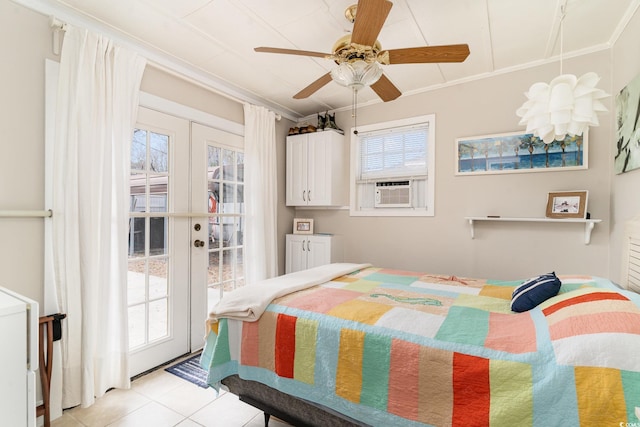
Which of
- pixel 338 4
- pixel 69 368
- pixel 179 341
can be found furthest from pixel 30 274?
pixel 338 4

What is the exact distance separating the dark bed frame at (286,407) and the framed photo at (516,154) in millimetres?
2469

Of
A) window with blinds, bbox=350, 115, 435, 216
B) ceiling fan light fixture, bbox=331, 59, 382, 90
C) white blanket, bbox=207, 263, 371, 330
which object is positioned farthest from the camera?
window with blinds, bbox=350, 115, 435, 216

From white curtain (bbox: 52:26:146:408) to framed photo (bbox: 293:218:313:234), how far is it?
2.03 m

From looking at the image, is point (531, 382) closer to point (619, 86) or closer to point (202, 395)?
point (202, 395)

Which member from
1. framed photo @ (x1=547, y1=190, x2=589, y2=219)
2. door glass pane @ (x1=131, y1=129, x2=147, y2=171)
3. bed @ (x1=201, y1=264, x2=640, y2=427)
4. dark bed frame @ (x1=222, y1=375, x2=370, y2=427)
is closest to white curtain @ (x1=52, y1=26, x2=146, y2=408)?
door glass pane @ (x1=131, y1=129, x2=147, y2=171)

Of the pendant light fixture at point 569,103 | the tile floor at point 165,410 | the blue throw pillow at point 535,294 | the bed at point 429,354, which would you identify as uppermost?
the pendant light fixture at point 569,103

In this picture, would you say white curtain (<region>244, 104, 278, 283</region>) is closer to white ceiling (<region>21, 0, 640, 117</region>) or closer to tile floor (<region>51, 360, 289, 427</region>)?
white ceiling (<region>21, 0, 640, 117</region>)

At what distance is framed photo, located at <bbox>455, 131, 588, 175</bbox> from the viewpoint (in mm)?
2529

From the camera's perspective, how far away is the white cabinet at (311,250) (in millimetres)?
3574

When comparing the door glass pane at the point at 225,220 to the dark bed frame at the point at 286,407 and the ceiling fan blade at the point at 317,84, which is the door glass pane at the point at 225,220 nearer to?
the ceiling fan blade at the point at 317,84

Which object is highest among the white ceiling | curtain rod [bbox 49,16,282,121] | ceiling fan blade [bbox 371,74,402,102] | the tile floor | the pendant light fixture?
the white ceiling

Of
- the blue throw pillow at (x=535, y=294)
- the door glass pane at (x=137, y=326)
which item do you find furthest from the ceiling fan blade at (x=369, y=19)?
the door glass pane at (x=137, y=326)

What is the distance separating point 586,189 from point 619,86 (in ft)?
2.54

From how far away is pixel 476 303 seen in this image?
1.68 meters
